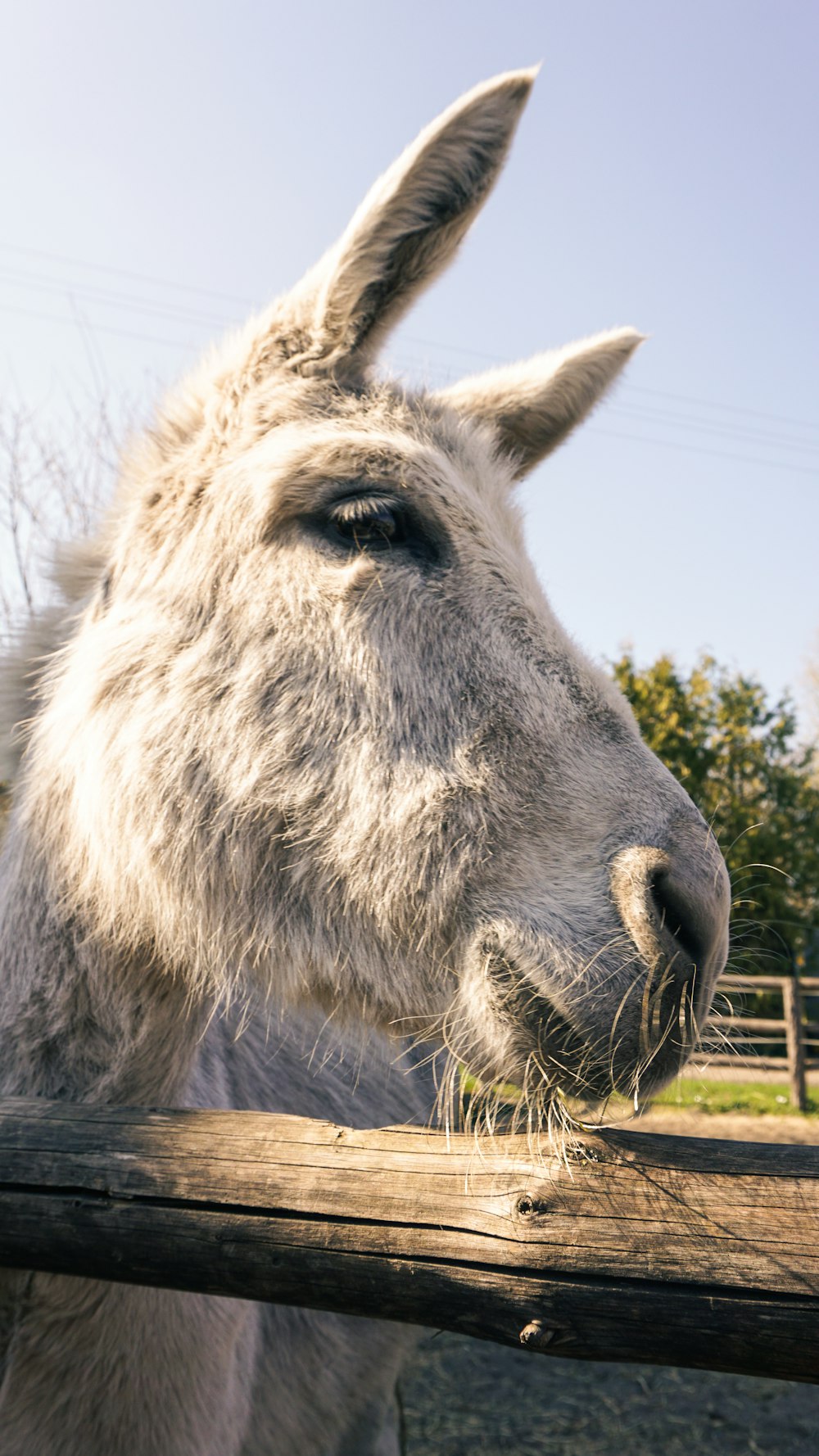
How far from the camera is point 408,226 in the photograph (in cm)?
191

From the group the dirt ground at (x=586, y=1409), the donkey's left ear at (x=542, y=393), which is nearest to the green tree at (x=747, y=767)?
the dirt ground at (x=586, y=1409)

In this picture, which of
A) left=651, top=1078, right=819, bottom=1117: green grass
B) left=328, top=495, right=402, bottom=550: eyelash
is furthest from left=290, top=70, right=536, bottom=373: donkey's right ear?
left=651, top=1078, right=819, bottom=1117: green grass

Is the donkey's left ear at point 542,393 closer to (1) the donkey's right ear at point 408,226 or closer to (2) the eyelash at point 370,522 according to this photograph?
(1) the donkey's right ear at point 408,226

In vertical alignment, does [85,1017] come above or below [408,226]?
below

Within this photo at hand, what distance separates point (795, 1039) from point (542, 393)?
13.1 metres

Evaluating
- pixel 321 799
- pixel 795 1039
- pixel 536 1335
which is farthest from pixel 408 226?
pixel 795 1039

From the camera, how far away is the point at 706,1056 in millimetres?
1590

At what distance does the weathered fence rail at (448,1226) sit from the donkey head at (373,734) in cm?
22

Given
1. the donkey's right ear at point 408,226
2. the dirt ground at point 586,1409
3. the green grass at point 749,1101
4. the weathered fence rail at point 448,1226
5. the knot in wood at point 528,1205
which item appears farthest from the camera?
the green grass at point 749,1101

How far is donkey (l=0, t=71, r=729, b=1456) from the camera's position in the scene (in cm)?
151

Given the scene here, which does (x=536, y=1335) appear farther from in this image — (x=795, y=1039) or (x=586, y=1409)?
(x=795, y=1039)

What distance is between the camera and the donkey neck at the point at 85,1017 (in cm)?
185

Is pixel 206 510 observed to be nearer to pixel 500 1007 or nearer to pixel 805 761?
pixel 500 1007

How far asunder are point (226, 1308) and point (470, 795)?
4.31ft
